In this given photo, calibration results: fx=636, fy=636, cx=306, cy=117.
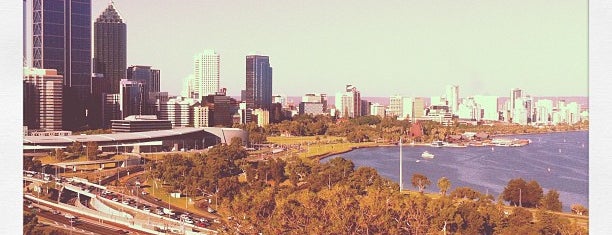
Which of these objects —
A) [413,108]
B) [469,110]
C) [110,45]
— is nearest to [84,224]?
[413,108]

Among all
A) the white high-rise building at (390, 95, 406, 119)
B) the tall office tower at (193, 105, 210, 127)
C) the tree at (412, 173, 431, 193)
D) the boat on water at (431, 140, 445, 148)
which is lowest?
the tree at (412, 173, 431, 193)

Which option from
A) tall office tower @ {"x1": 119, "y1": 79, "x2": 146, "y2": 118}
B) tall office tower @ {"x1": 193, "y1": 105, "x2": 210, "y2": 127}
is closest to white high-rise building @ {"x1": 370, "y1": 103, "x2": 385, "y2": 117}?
tall office tower @ {"x1": 193, "y1": 105, "x2": 210, "y2": 127}

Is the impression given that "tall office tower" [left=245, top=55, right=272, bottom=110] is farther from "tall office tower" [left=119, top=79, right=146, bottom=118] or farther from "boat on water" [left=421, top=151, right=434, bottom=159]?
"boat on water" [left=421, top=151, right=434, bottom=159]

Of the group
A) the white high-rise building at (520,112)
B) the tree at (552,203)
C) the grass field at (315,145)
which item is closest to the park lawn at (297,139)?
the grass field at (315,145)

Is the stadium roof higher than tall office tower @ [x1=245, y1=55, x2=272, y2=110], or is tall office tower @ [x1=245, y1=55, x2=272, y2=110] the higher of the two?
tall office tower @ [x1=245, y1=55, x2=272, y2=110]

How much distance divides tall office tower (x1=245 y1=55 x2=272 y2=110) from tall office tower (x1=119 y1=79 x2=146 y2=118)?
1588mm

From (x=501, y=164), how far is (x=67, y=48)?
23.3 feet

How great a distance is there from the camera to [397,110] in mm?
9211

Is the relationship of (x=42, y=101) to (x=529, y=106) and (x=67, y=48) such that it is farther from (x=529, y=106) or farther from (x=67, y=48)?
(x=529, y=106)

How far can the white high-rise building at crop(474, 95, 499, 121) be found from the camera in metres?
8.05

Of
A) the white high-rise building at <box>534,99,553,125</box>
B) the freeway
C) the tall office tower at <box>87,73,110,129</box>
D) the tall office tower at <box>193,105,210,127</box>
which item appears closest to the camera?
the freeway

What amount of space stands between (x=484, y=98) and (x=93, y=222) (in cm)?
518

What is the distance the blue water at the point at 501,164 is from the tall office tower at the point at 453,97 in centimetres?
77
